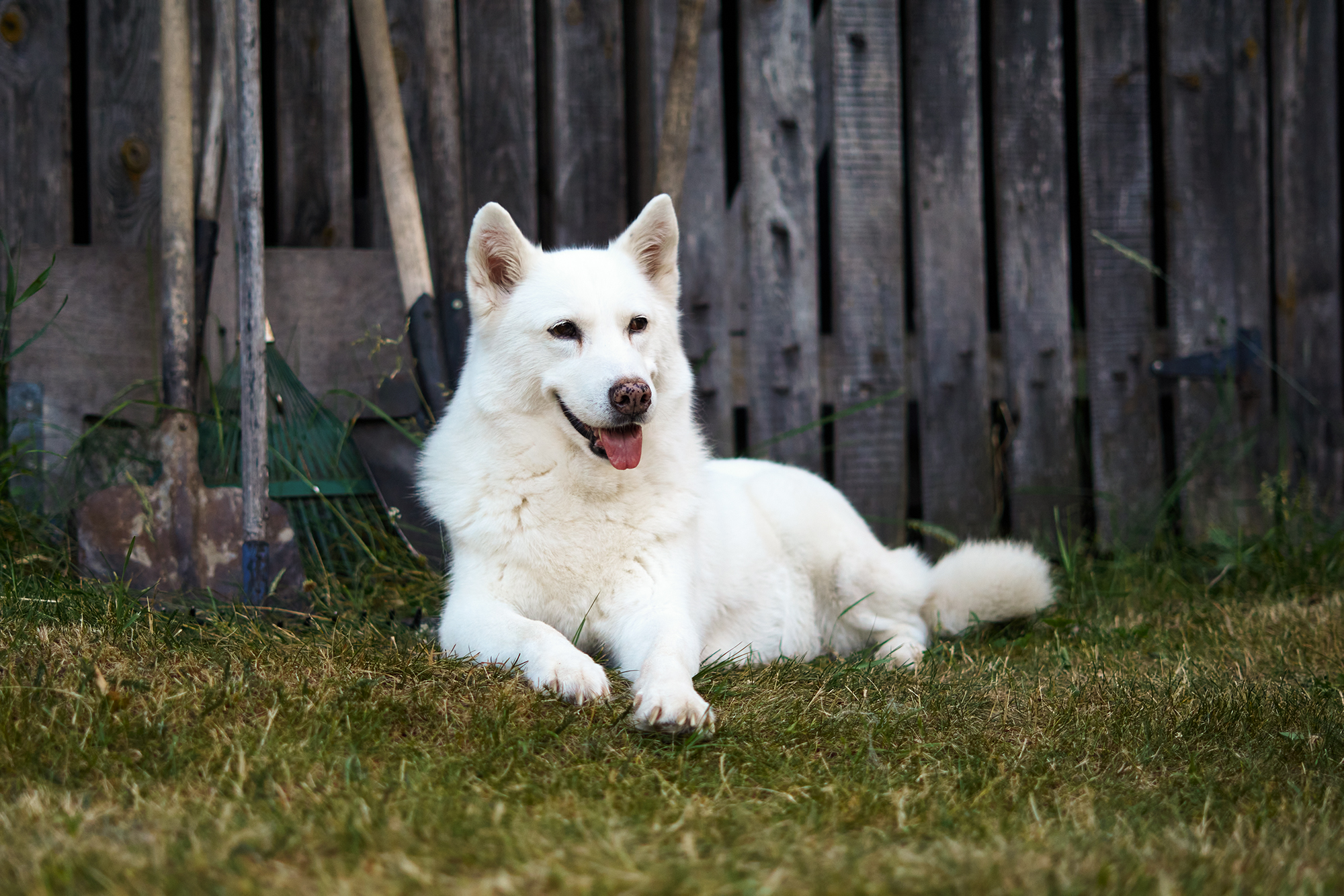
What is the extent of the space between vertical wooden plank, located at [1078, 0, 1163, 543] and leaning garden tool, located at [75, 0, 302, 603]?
3482 millimetres

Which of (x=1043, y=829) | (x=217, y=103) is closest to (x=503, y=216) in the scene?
(x=217, y=103)

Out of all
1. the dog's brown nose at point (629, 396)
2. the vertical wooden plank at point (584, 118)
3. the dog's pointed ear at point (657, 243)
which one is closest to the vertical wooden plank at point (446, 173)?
the vertical wooden plank at point (584, 118)

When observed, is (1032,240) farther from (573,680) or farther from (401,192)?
(573,680)

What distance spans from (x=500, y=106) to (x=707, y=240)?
3.38 feet

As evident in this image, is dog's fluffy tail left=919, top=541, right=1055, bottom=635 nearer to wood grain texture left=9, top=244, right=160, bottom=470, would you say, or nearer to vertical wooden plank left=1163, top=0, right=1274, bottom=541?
vertical wooden plank left=1163, top=0, right=1274, bottom=541

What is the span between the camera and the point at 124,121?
13.3 ft

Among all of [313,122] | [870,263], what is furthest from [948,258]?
[313,122]

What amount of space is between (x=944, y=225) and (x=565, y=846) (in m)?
3.63

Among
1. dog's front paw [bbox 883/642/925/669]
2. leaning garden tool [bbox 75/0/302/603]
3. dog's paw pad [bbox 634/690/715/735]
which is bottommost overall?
dog's front paw [bbox 883/642/925/669]

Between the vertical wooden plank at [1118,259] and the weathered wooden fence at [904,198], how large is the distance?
14 millimetres

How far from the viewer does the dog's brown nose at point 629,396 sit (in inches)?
96.2

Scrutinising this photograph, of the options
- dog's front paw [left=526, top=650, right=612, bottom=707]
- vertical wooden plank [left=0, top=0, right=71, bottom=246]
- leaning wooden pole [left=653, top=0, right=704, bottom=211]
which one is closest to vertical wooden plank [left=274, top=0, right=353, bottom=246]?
vertical wooden plank [left=0, top=0, right=71, bottom=246]

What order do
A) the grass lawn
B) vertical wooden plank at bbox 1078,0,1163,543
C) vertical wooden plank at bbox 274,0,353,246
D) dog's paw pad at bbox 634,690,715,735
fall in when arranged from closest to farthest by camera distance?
the grass lawn
dog's paw pad at bbox 634,690,715,735
vertical wooden plank at bbox 274,0,353,246
vertical wooden plank at bbox 1078,0,1163,543

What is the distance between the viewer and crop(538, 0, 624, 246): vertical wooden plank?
4.22m
